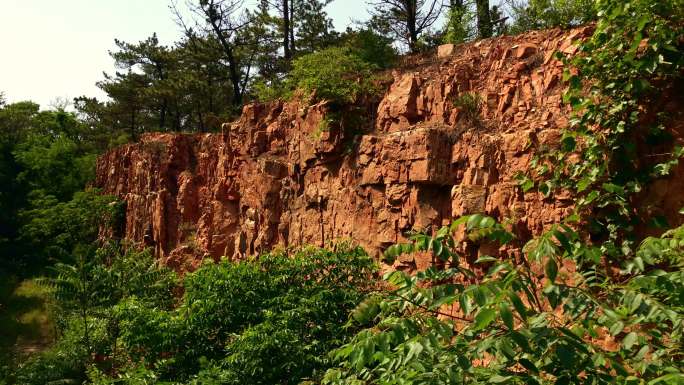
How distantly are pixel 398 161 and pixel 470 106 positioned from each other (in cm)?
168

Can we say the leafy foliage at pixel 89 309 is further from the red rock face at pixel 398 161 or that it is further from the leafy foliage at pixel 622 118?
the leafy foliage at pixel 622 118

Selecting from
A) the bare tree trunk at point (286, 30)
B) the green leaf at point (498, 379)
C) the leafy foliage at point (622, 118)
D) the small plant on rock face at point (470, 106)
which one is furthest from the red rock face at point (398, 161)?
the bare tree trunk at point (286, 30)

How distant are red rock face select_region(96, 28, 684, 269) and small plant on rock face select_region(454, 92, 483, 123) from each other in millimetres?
42

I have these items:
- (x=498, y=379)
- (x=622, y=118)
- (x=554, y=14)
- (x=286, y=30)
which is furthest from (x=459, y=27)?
(x=498, y=379)

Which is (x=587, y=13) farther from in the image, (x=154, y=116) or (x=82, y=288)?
(x=154, y=116)

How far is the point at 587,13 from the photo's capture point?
8.98m

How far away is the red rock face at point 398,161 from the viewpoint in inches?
347

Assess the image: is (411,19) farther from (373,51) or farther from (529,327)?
(529,327)

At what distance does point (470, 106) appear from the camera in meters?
9.98

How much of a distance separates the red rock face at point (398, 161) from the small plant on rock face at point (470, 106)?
4 cm

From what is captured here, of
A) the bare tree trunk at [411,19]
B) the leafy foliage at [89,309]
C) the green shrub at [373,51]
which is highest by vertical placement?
the bare tree trunk at [411,19]

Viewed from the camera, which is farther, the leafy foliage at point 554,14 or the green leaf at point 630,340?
the leafy foliage at point 554,14

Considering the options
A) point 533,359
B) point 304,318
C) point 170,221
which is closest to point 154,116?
point 170,221

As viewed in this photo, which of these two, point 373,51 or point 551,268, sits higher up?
point 373,51
